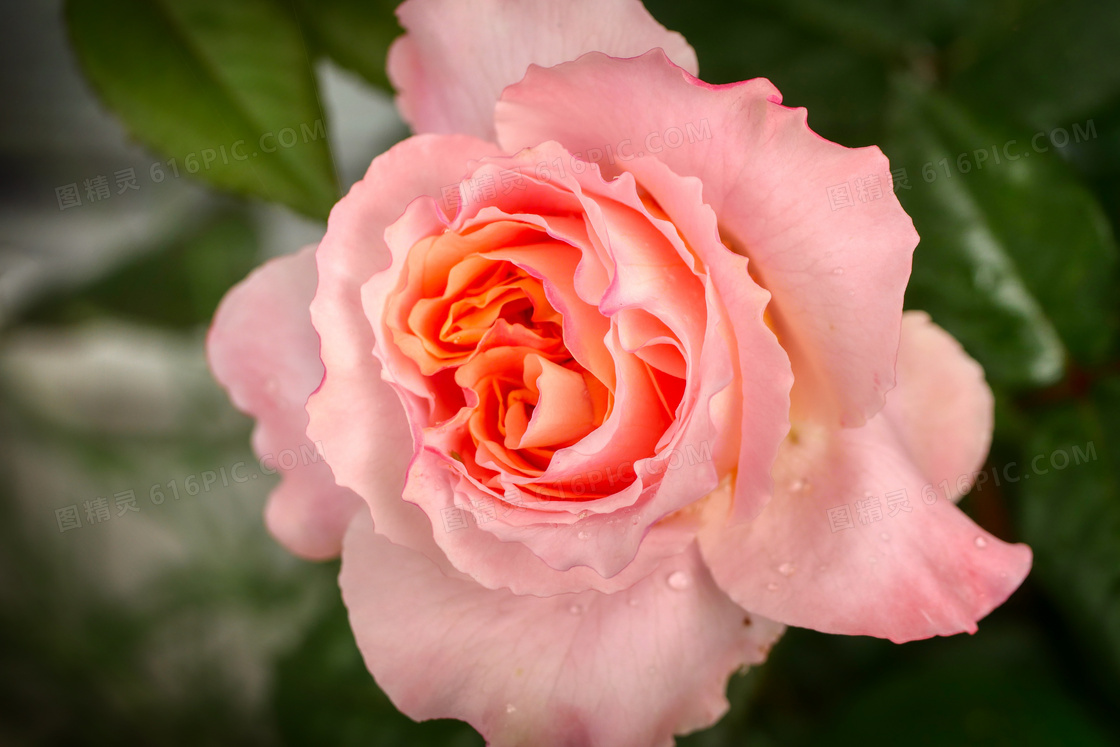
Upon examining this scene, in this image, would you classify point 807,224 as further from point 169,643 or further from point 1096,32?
point 169,643

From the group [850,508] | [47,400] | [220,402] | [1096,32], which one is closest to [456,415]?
[850,508]

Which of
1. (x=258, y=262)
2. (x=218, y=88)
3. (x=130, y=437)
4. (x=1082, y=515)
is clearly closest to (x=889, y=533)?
(x=1082, y=515)

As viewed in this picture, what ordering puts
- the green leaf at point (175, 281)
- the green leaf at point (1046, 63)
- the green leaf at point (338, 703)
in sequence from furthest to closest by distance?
the green leaf at point (175, 281), the green leaf at point (338, 703), the green leaf at point (1046, 63)

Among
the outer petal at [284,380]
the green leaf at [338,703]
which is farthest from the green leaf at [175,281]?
the outer petal at [284,380]

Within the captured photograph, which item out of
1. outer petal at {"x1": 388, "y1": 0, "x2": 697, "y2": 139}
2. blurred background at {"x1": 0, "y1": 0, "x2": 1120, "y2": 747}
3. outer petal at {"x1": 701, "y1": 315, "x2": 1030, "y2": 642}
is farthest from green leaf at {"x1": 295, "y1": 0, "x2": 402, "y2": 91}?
outer petal at {"x1": 701, "y1": 315, "x2": 1030, "y2": 642}

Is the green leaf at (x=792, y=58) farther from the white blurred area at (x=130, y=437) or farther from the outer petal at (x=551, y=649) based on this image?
the white blurred area at (x=130, y=437)
